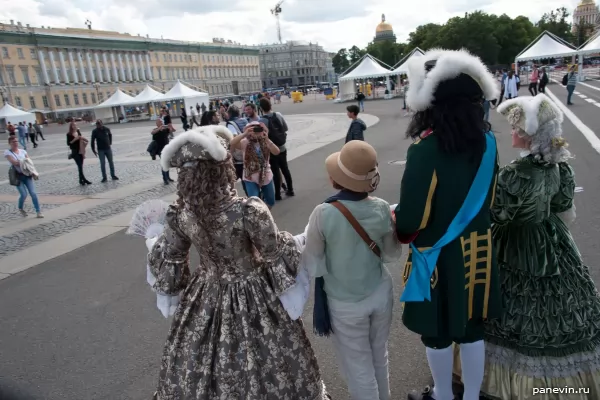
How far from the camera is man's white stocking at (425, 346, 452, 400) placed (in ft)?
7.91

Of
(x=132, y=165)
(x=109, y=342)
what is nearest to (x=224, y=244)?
(x=109, y=342)

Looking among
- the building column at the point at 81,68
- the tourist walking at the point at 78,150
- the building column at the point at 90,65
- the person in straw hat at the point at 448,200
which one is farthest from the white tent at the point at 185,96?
the building column at the point at 90,65

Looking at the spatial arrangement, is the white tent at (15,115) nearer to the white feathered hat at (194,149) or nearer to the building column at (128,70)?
the white feathered hat at (194,149)

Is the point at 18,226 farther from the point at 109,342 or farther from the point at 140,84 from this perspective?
the point at 140,84

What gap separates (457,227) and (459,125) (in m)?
0.50

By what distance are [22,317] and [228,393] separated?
11.1 ft

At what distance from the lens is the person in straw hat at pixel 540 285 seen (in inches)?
97.8

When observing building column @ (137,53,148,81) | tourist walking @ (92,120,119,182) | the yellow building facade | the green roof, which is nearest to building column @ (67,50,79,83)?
the yellow building facade

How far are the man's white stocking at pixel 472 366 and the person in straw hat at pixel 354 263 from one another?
0.44 m

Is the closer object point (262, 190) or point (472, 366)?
point (472, 366)

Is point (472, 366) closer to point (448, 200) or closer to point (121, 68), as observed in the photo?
point (448, 200)

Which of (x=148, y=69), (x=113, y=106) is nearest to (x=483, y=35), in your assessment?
(x=113, y=106)

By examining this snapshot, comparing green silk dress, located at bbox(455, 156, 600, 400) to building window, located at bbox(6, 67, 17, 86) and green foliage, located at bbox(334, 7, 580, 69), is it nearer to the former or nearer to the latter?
green foliage, located at bbox(334, 7, 580, 69)

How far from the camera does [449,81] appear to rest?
2.12m
